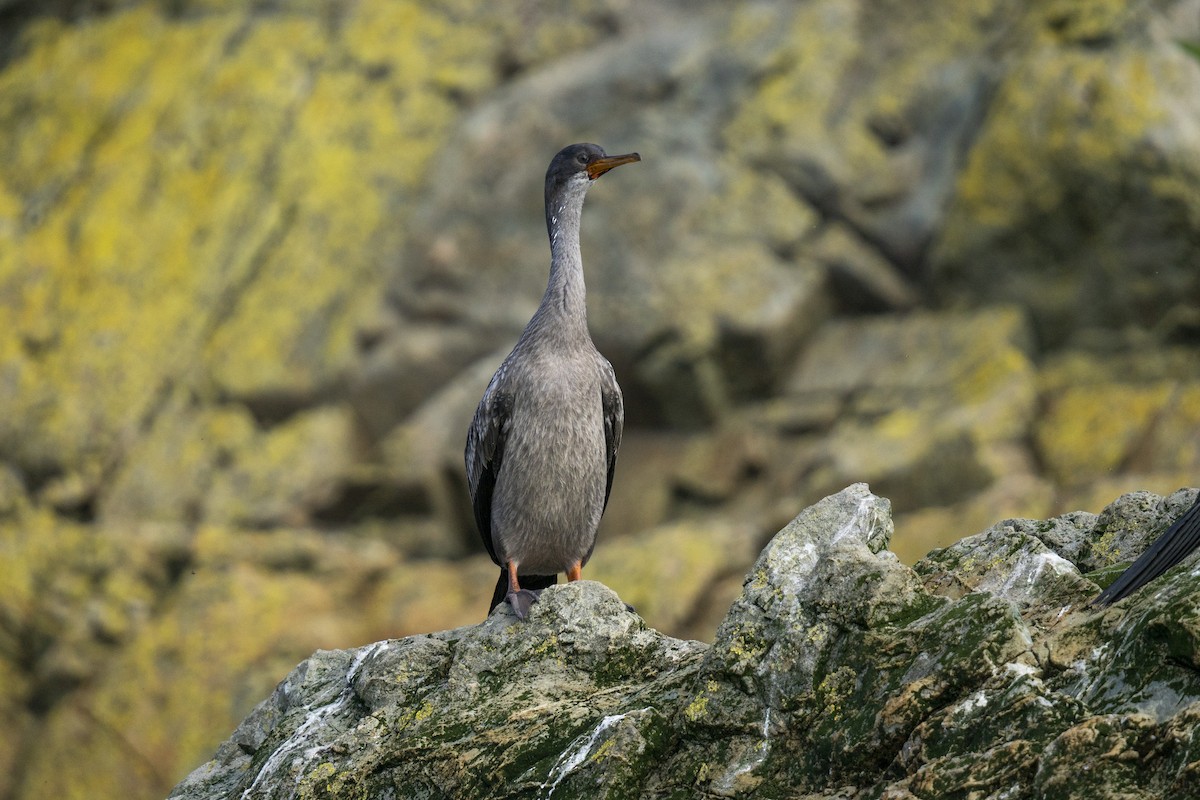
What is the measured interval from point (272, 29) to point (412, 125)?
121 inches

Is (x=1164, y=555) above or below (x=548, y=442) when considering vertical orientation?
below

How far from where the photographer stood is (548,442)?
346 inches

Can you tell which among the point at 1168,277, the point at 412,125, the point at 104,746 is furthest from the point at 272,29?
the point at 1168,277

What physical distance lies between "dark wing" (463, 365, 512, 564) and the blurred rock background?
6.58 meters

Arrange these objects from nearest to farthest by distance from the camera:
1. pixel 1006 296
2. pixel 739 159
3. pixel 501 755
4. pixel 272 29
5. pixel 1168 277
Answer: pixel 501 755 → pixel 1168 277 → pixel 1006 296 → pixel 739 159 → pixel 272 29

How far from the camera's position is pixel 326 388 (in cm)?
1928

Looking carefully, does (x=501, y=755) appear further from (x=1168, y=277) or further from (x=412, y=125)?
(x=412, y=125)

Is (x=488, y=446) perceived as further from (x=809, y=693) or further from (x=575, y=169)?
(x=809, y=693)

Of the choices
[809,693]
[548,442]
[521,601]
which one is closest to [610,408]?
[548,442]

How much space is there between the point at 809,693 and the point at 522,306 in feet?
45.7

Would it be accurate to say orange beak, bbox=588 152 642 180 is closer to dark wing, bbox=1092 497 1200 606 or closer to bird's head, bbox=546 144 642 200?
bird's head, bbox=546 144 642 200

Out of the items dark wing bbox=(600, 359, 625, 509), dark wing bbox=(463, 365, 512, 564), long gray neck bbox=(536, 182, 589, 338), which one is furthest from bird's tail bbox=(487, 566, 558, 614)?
long gray neck bbox=(536, 182, 589, 338)

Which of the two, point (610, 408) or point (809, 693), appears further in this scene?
point (610, 408)

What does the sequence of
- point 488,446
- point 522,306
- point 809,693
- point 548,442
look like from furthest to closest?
point 522,306
point 488,446
point 548,442
point 809,693
